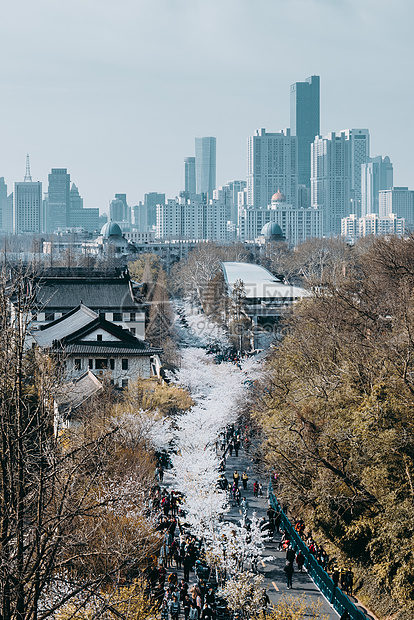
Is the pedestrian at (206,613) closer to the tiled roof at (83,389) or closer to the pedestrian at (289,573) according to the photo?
the pedestrian at (289,573)

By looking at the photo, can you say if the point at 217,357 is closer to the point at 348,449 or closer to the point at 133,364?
the point at 133,364

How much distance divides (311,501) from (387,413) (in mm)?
4084

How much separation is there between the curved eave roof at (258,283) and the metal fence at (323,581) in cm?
4594

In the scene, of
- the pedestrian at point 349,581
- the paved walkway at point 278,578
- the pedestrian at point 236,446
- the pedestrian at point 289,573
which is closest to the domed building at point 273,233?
the pedestrian at point 236,446

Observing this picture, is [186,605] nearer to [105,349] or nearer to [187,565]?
[187,565]

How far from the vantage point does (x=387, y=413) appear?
2292cm

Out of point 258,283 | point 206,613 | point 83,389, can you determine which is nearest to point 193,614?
point 206,613

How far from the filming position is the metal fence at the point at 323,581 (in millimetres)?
21281

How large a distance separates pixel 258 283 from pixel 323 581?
70730 mm

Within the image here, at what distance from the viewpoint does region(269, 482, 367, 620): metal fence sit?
2128 centimetres

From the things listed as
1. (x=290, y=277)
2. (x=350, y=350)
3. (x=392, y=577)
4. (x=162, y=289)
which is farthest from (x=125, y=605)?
(x=290, y=277)

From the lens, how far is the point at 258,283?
9319 centimetres

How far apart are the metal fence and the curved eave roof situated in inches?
1809

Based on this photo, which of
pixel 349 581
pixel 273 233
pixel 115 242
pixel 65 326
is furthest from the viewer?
pixel 273 233
